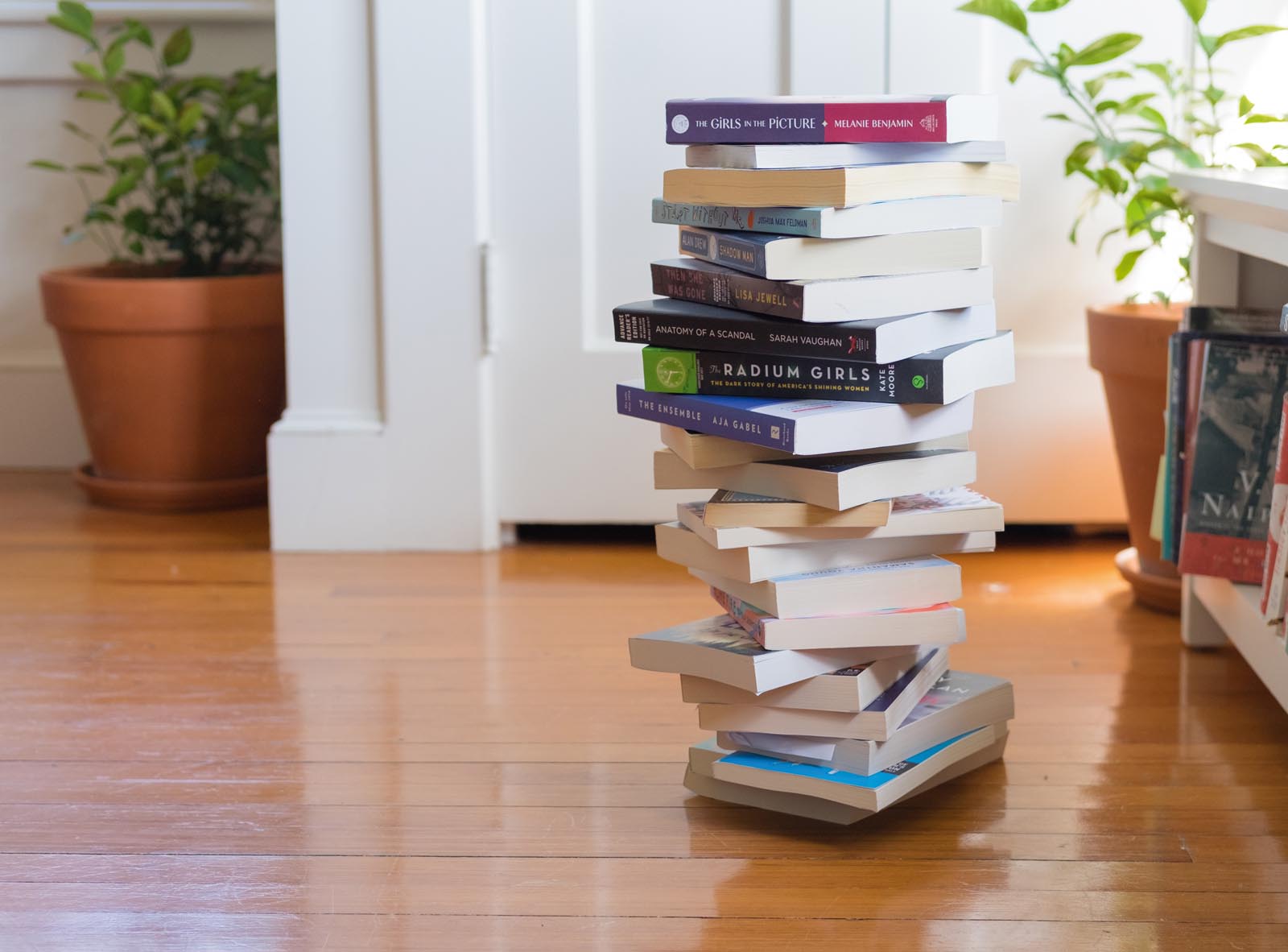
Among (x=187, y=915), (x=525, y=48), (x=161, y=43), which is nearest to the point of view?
(x=187, y=915)

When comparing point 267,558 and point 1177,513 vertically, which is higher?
point 1177,513

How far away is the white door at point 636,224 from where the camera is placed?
210 centimetres

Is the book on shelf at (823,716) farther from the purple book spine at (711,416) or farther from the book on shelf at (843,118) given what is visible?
the book on shelf at (843,118)

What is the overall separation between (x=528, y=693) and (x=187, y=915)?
551mm

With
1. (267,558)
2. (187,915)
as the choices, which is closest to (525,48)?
(267,558)

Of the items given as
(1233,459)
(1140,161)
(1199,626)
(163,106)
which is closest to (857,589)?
(1233,459)

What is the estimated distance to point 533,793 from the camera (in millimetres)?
1343

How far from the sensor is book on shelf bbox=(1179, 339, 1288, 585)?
1523mm

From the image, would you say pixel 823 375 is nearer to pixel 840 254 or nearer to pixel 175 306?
pixel 840 254

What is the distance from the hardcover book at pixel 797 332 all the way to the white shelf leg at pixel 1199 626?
61 cm

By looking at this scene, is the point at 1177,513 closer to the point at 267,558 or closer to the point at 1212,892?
the point at 1212,892

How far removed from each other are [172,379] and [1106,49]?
1.53 metres

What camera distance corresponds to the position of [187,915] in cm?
111

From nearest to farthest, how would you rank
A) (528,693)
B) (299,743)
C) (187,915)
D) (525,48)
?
(187,915), (299,743), (528,693), (525,48)
